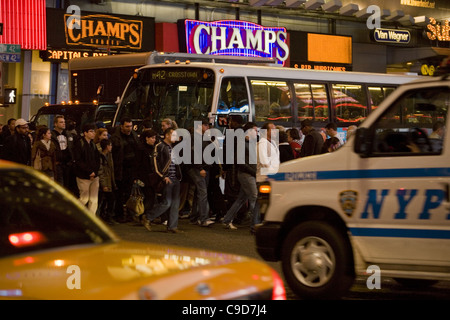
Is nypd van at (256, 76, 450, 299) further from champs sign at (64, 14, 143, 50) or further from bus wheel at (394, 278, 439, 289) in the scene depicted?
champs sign at (64, 14, 143, 50)

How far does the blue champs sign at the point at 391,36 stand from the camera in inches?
1422

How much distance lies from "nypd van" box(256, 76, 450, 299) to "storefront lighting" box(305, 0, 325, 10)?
84.0ft

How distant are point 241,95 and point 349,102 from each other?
3734 millimetres

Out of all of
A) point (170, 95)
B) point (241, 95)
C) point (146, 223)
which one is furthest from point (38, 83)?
point (146, 223)

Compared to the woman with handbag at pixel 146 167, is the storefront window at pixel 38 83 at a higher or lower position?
higher

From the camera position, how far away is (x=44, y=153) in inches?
598

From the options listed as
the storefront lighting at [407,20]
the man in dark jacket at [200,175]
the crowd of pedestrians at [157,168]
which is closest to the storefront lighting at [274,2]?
the storefront lighting at [407,20]

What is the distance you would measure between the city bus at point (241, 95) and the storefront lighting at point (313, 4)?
40.5 ft

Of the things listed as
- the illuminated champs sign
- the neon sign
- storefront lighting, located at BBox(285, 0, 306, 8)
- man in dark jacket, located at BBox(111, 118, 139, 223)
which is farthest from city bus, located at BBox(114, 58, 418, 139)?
the neon sign

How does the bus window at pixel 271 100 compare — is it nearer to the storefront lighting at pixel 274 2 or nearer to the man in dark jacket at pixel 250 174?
the man in dark jacket at pixel 250 174

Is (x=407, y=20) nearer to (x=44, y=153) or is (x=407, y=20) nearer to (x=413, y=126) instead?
(x=44, y=153)

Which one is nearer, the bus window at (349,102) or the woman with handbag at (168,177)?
the woman with handbag at (168,177)

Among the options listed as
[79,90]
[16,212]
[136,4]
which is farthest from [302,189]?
[136,4]
